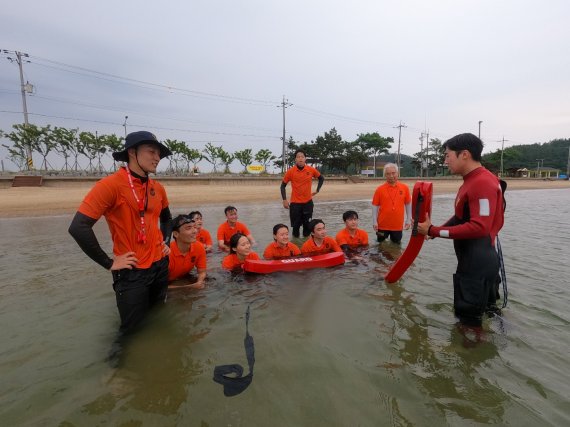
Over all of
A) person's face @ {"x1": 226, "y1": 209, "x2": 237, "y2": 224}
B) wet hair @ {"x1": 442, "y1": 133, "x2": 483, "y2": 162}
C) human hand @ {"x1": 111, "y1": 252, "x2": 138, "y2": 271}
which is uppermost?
wet hair @ {"x1": 442, "y1": 133, "x2": 483, "y2": 162}

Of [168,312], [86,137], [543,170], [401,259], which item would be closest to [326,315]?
[401,259]

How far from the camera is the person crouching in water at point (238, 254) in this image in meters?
5.83

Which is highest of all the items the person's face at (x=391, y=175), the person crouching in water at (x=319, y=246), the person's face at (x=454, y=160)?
the person's face at (x=454, y=160)

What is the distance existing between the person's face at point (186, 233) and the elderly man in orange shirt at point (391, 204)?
3.83 meters

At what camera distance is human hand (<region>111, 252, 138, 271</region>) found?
2.87 m

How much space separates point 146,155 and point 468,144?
313cm

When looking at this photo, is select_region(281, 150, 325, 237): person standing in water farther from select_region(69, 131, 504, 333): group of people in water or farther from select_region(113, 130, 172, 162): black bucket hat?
select_region(113, 130, 172, 162): black bucket hat

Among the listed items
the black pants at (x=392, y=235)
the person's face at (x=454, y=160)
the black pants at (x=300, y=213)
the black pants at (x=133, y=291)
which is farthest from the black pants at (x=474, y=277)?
the black pants at (x=300, y=213)

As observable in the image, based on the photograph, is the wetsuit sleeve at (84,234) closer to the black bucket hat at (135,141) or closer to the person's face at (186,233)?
the black bucket hat at (135,141)

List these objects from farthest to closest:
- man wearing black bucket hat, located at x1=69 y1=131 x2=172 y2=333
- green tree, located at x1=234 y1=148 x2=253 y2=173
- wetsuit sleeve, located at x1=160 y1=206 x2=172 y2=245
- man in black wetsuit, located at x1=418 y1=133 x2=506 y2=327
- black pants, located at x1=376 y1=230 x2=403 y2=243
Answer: green tree, located at x1=234 y1=148 x2=253 y2=173 → black pants, located at x1=376 y1=230 x2=403 y2=243 → wetsuit sleeve, located at x1=160 y1=206 x2=172 y2=245 → man in black wetsuit, located at x1=418 y1=133 x2=506 y2=327 → man wearing black bucket hat, located at x1=69 y1=131 x2=172 y2=333

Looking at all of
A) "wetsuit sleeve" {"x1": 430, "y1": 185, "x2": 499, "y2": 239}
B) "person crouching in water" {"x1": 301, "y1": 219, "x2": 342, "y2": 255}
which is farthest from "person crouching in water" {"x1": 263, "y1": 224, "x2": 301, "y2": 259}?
"wetsuit sleeve" {"x1": 430, "y1": 185, "x2": 499, "y2": 239}

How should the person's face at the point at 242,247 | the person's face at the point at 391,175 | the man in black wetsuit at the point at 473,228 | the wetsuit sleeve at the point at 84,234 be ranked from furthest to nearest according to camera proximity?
the person's face at the point at 391,175 → the person's face at the point at 242,247 → the man in black wetsuit at the point at 473,228 → the wetsuit sleeve at the point at 84,234

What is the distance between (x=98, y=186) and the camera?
278 cm

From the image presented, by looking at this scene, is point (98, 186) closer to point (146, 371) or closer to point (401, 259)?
point (146, 371)
